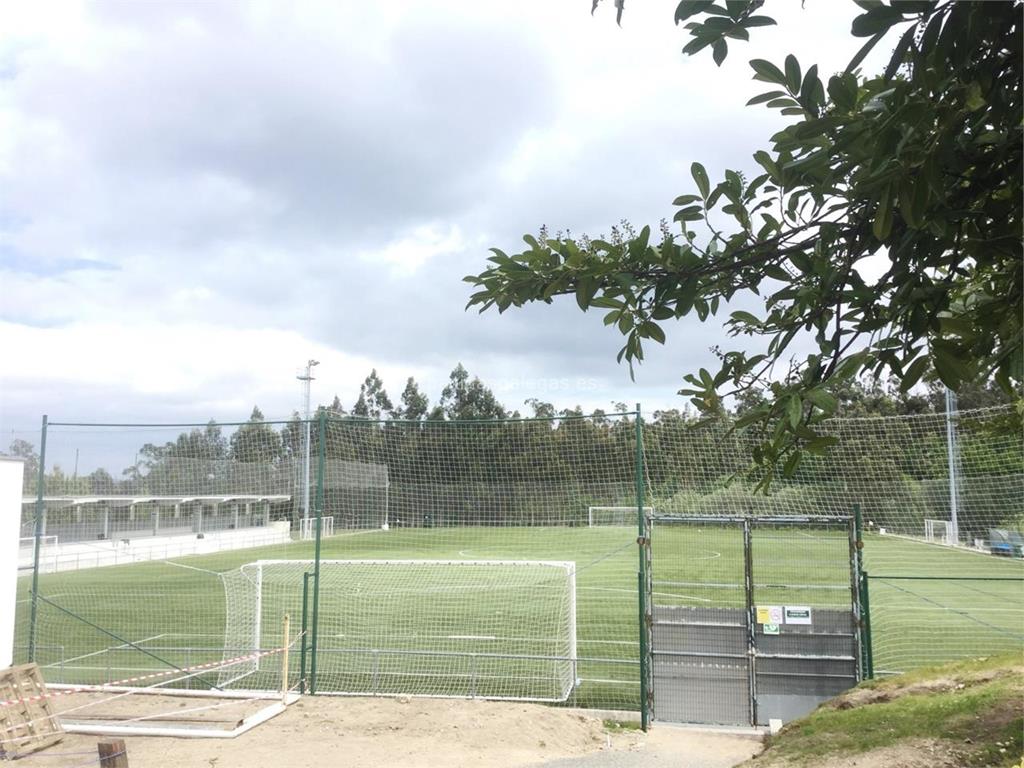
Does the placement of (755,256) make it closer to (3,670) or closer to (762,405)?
(762,405)

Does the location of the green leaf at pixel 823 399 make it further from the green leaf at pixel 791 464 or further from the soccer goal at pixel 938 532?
the soccer goal at pixel 938 532

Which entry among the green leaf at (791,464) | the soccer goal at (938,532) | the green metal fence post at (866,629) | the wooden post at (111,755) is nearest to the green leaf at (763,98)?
the green leaf at (791,464)

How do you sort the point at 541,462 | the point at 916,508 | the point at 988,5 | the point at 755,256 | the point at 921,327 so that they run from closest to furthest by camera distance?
the point at 988,5, the point at 921,327, the point at 755,256, the point at 541,462, the point at 916,508

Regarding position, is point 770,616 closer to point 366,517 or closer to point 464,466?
point 464,466

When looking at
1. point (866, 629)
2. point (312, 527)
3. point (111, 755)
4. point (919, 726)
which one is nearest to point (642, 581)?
point (866, 629)

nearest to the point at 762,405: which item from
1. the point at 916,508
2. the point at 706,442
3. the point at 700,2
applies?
the point at 700,2

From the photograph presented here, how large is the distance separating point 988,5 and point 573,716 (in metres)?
7.51

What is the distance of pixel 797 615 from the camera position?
8.03 metres

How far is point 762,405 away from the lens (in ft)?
5.90

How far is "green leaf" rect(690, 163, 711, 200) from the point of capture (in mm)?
→ 2176

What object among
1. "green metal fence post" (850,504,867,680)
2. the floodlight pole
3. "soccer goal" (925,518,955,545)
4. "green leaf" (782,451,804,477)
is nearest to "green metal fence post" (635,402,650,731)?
"green metal fence post" (850,504,867,680)

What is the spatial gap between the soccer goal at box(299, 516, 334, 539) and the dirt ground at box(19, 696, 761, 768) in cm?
189

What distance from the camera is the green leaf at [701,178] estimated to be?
2.18 meters

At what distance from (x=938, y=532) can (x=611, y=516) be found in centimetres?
910
